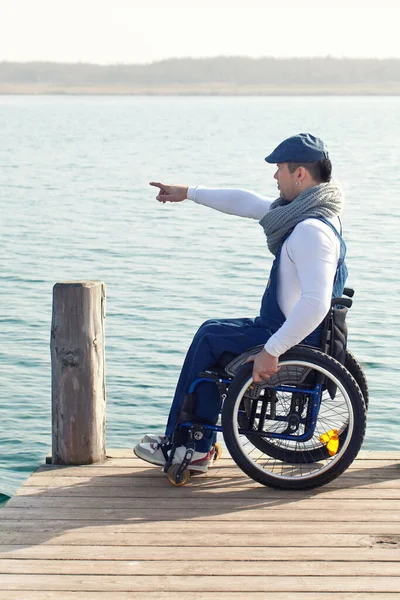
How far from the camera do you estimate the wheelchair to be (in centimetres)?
424

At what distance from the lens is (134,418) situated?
8.67m

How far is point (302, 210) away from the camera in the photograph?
13.8 feet

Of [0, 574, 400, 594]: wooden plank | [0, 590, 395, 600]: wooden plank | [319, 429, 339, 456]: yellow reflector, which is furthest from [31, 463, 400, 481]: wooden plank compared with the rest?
[0, 590, 395, 600]: wooden plank

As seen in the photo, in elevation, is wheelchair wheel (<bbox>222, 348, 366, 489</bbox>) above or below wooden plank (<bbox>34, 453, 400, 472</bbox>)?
above

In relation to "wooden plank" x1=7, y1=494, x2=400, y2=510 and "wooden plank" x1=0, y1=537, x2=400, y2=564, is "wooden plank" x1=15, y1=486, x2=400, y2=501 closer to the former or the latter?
"wooden plank" x1=7, y1=494, x2=400, y2=510

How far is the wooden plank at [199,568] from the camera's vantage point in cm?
358

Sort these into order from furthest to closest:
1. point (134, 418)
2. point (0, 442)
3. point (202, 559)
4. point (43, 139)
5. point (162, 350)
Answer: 1. point (43, 139)
2. point (162, 350)
3. point (134, 418)
4. point (0, 442)
5. point (202, 559)

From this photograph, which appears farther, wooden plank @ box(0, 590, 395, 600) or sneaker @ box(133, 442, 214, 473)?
sneaker @ box(133, 442, 214, 473)

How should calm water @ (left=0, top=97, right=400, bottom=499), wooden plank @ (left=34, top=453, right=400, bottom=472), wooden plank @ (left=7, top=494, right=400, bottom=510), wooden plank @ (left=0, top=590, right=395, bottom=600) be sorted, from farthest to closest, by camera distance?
calm water @ (left=0, top=97, right=400, bottom=499), wooden plank @ (left=34, top=453, right=400, bottom=472), wooden plank @ (left=7, top=494, right=400, bottom=510), wooden plank @ (left=0, top=590, right=395, bottom=600)

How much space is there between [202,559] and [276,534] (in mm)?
336

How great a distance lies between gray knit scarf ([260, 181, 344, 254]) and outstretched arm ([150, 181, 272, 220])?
1.47 ft

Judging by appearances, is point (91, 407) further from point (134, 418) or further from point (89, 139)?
point (89, 139)

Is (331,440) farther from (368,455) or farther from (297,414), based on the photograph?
(368,455)

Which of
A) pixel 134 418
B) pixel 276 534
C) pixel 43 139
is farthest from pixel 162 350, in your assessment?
pixel 43 139
